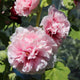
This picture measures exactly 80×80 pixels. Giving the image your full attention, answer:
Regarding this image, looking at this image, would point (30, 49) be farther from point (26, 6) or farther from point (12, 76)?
point (12, 76)

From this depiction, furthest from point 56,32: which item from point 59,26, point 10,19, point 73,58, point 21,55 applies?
point 73,58

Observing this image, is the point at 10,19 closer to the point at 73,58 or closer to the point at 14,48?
the point at 14,48

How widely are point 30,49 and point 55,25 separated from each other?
11 centimetres

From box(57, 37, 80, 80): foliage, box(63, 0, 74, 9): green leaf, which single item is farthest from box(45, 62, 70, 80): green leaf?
box(57, 37, 80, 80): foliage

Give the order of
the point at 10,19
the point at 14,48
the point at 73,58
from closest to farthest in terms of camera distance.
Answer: the point at 14,48 → the point at 10,19 → the point at 73,58

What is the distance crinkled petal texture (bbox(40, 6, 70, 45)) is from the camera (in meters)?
0.69

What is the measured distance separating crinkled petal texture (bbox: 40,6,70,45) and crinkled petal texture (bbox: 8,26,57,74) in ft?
0.12

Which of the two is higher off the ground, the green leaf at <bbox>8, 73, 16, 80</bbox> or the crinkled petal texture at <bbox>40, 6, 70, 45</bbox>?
the crinkled petal texture at <bbox>40, 6, 70, 45</bbox>

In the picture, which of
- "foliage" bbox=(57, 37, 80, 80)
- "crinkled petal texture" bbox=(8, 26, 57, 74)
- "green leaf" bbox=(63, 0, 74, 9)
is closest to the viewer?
"crinkled petal texture" bbox=(8, 26, 57, 74)

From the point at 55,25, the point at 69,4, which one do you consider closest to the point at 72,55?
the point at 69,4

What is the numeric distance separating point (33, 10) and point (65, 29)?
117 millimetres

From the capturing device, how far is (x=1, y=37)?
0.95 meters

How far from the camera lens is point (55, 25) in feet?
2.29

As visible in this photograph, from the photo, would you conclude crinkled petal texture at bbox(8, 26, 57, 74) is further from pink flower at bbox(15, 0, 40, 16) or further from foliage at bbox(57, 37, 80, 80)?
foliage at bbox(57, 37, 80, 80)
